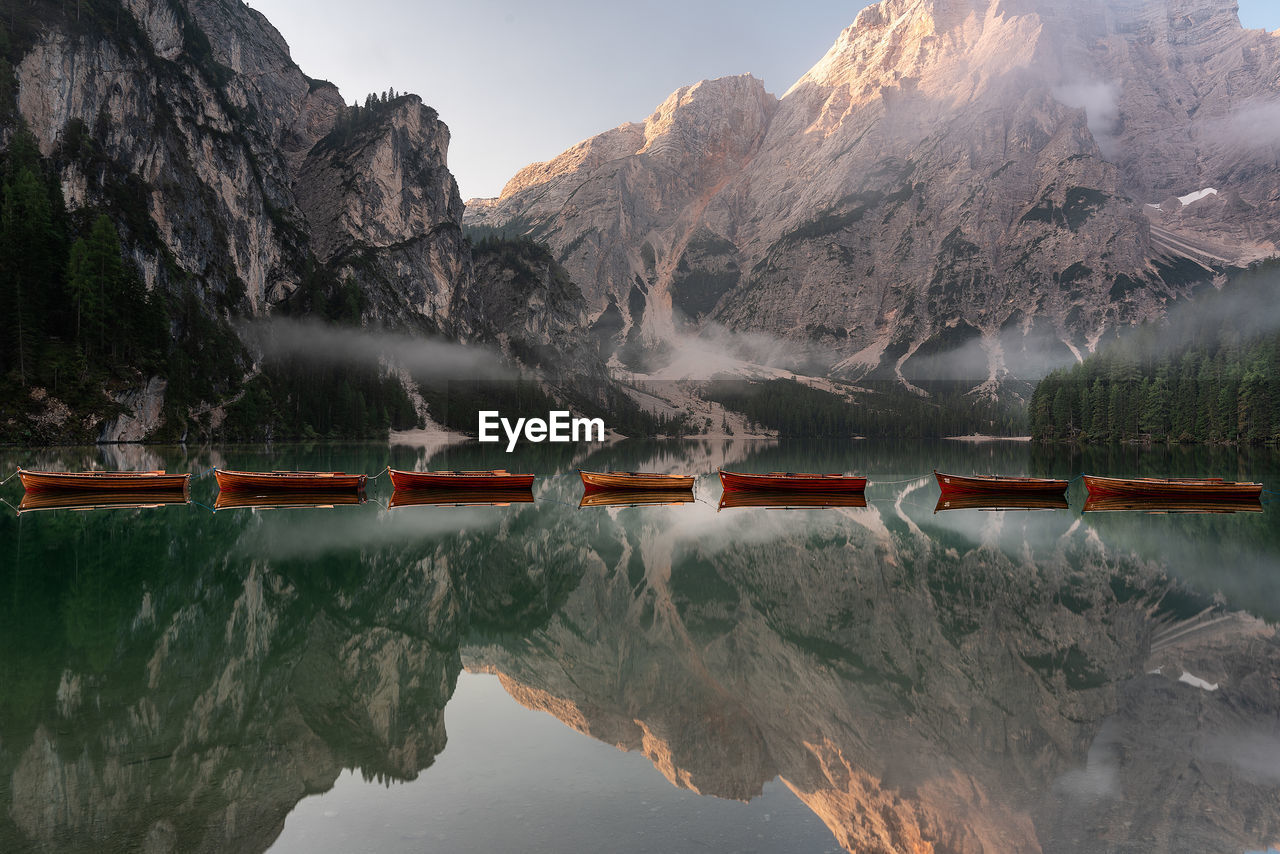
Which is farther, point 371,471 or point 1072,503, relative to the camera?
point 371,471

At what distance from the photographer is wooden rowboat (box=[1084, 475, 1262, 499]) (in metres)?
47.8

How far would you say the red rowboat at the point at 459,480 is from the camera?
48.6 metres

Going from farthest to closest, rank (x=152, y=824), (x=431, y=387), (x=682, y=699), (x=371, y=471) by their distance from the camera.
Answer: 1. (x=431, y=387)
2. (x=371, y=471)
3. (x=682, y=699)
4. (x=152, y=824)

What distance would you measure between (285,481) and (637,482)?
74.4 ft

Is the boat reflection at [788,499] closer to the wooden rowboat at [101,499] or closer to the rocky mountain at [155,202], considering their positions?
the wooden rowboat at [101,499]

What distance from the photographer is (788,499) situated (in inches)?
1997

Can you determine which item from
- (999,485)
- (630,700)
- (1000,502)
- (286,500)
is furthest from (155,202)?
(630,700)

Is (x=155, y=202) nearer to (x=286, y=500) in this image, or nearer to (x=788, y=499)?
(x=286, y=500)

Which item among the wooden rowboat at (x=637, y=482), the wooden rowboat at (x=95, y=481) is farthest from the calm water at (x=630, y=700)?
the wooden rowboat at (x=637, y=482)

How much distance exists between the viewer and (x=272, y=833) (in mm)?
9125

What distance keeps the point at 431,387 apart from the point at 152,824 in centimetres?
19667

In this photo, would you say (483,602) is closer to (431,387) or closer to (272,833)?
(272,833)

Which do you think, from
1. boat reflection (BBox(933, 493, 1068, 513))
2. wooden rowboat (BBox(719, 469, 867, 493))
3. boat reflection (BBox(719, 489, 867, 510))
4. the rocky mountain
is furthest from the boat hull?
the rocky mountain

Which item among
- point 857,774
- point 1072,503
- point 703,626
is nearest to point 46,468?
point 703,626
